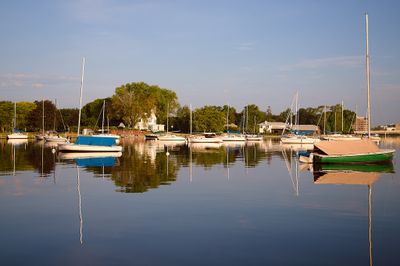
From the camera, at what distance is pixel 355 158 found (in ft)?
118

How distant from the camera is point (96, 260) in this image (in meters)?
10.8

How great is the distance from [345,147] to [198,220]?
961 inches

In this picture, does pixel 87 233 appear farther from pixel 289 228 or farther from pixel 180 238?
pixel 289 228

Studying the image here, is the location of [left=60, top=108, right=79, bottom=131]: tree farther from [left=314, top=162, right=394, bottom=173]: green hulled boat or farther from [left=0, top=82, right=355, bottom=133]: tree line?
[left=314, top=162, right=394, bottom=173]: green hulled boat

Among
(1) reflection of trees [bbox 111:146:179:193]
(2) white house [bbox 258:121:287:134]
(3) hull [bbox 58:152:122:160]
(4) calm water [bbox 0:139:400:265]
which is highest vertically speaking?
(2) white house [bbox 258:121:287:134]

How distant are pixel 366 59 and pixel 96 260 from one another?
3529 cm

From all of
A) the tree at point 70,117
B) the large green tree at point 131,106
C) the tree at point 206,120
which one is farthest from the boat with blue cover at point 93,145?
the tree at point 70,117

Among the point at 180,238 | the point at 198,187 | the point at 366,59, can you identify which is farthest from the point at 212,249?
the point at 366,59

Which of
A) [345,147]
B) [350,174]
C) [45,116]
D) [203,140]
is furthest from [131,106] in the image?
[350,174]

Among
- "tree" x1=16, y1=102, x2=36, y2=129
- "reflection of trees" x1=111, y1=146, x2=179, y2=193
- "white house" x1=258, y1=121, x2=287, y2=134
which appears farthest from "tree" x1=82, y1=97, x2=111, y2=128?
"reflection of trees" x1=111, y1=146, x2=179, y2=193

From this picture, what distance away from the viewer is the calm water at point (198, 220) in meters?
11.3

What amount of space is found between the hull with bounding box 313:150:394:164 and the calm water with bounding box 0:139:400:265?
8045mm

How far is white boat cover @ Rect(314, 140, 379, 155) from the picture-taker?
118 ft

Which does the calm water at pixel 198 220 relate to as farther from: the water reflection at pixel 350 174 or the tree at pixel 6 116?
the tree at pixel 6 116
